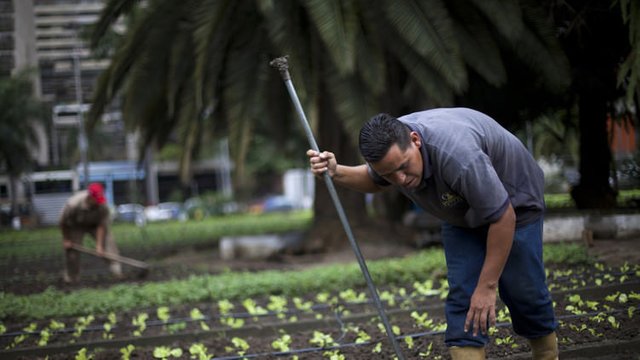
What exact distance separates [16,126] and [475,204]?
16.9 meters

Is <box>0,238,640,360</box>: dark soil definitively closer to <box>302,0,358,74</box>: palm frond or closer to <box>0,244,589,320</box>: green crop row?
<box>0,244,589,320</box>: green crop row

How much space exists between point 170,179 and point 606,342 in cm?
4644

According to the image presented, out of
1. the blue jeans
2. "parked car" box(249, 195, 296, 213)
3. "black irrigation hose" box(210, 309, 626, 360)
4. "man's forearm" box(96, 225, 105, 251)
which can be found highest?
the blue jeans

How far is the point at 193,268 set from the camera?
38.7 ft

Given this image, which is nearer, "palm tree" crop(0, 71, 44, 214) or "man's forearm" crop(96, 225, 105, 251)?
"man's forearm" crop(96, 225, 105, 251)

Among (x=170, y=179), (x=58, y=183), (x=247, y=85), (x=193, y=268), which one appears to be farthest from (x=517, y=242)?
(x=170, y=179)

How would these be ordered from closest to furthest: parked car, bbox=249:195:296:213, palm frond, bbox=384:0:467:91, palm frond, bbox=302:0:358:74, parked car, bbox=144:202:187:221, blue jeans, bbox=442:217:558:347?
blue jeans, bbox=442:217:558:347
palm frond, bbox=302:0:358:74
palm frond, bbox=384:0:467:91
parked car, bbox=144:202:187:221
parked car, bbox=249:195:296:213

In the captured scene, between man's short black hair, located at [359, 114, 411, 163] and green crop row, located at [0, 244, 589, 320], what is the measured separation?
15.3 feet

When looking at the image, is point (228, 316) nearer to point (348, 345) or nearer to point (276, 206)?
point (348, 345)

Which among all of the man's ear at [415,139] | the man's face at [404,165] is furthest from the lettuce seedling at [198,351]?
the man's ear at [415,139]

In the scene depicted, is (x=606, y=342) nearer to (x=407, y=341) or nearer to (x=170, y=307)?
(x=407, y=341)

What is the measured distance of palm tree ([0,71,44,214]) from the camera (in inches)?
658

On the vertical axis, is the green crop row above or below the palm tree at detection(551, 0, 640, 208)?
below

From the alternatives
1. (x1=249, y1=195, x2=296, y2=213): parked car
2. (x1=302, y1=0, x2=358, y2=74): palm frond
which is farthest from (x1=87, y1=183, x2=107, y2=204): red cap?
(x1=249, y1=195, x2=296, y2=213): parked car
